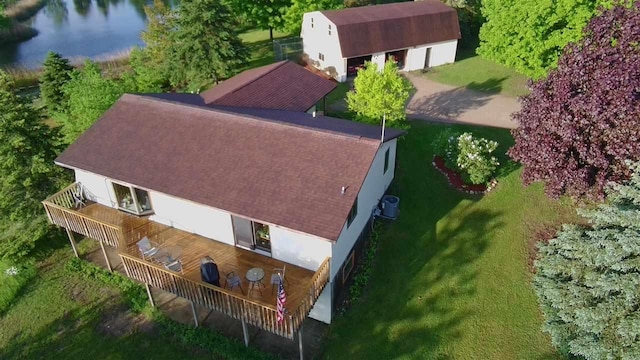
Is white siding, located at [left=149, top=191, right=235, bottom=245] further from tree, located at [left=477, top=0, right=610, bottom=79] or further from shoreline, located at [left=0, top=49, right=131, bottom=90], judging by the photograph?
shoreline, located at [left=0, top=49, right=131, bottom=90]

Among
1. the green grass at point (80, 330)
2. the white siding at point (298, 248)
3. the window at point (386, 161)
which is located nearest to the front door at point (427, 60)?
the window at point (386, 161)

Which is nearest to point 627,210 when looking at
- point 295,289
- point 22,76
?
point 295,289

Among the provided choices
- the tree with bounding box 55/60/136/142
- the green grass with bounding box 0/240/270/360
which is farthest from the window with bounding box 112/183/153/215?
the tree with bounding box 55/60/136/142

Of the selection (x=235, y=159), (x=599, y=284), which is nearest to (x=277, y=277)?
(x=235, y=159)

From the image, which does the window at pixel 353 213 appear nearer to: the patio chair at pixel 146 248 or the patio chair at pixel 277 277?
the patio chair at pixel 277 277

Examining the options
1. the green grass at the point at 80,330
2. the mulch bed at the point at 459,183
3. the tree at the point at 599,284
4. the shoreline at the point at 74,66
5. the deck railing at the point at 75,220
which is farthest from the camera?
the shoreline at the point at 74,66

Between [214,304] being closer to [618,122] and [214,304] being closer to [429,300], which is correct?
[429,300]
